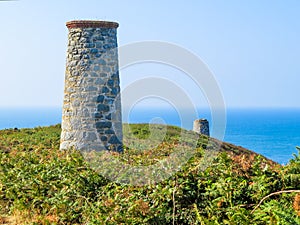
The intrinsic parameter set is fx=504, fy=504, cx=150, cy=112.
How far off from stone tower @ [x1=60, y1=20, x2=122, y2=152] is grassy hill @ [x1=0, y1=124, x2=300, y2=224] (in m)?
6.96

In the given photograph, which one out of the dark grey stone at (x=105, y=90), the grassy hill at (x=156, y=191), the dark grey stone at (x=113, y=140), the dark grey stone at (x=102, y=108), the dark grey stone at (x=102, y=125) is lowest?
the grassy hill at (x=156, y=191)

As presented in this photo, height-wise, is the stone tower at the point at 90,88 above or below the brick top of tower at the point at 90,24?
below

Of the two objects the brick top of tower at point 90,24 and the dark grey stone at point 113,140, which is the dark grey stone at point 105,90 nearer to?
the dark grey stone at point 113,140

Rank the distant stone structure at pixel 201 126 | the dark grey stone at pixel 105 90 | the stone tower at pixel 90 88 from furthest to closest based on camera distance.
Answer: the distant stone structure at pixel 201 126 → the dark grey stone at pixel 105 90 → the stone tower at pixel 90 88

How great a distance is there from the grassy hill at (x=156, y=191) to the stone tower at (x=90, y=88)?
6959mm

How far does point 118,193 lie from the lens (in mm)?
6328

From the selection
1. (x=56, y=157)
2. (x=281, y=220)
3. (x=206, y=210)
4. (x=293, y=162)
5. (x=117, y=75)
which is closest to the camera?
(x=281, y=220)

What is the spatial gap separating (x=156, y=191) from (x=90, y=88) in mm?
9101

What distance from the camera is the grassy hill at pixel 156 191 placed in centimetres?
571

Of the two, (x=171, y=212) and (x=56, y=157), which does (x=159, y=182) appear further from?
(x=56, y=157)

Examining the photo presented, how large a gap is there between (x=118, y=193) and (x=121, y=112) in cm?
946

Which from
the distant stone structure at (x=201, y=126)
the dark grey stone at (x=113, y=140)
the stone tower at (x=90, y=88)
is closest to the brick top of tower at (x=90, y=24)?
the stone tower at (x=90, y=88)

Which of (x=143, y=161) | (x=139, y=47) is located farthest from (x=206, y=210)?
(x=139, y=47)

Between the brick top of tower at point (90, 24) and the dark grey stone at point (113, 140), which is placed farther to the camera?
the dark grey stone at point (113, 140)
